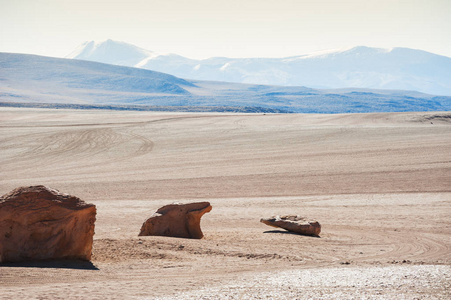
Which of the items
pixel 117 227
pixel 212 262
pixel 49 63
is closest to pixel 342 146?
pixel 117 227

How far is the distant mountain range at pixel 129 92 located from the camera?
138375 millimetres

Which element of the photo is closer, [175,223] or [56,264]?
[56,264]

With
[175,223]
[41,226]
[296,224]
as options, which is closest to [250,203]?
[296,224]

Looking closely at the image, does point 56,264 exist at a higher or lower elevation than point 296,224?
lower

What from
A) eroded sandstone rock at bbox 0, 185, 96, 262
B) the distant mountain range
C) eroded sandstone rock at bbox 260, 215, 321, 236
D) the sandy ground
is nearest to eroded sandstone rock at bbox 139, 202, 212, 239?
the sandy ground

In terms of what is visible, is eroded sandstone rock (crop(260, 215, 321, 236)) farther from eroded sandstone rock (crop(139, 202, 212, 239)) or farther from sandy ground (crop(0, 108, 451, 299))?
eroded sandstone rock (crop(139, 202, 212, 239))

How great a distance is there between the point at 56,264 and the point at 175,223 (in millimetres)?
3452

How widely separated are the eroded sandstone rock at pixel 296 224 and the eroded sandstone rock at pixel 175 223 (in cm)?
168

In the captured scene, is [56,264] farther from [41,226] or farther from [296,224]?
[296,224]

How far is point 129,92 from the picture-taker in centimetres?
16400

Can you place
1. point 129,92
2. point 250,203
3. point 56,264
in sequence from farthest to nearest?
1. point 129,92
2. point 250,203
3. point 56,264

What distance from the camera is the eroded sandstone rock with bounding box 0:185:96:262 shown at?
771 cm

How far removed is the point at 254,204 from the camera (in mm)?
15906

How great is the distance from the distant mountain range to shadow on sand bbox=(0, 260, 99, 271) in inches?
4781
